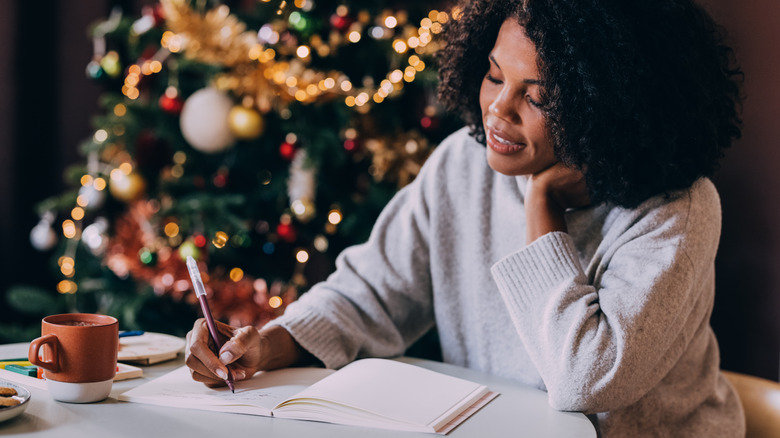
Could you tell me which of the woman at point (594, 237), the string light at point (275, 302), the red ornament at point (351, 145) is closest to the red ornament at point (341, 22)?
the red ornament at point (351, 145)

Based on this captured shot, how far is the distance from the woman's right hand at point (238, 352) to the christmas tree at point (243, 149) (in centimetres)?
76

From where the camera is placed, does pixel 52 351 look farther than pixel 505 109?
No

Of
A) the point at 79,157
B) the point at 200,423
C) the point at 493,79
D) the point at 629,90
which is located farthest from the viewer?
the point at 79,157

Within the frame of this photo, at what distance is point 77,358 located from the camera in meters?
0.79

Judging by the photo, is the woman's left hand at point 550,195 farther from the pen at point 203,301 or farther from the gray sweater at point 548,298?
the pen at point 203,301

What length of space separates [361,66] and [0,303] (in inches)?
62.5

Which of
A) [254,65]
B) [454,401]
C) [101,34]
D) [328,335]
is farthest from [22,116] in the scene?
[454,401]

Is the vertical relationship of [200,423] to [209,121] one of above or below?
below

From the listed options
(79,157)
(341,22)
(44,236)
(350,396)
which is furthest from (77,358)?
(79,157)

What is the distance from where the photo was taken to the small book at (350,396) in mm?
812

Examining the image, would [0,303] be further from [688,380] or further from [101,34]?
[688,380]

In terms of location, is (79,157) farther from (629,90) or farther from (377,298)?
(629,90)

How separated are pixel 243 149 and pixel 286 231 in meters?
0.29

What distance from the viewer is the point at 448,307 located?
50.4 inches
